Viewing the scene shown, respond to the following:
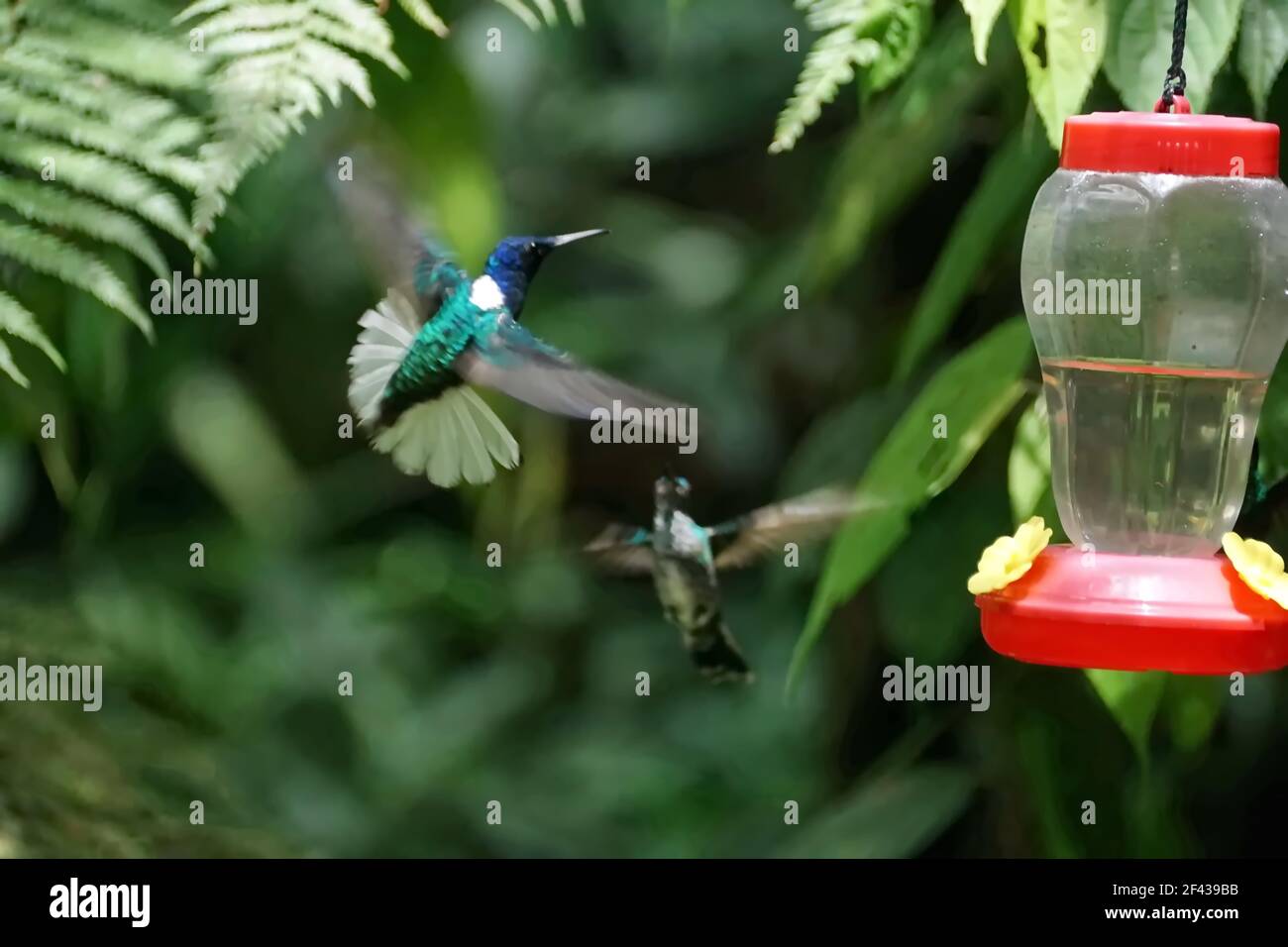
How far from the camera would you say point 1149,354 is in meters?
1.14

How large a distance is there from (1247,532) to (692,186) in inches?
33.5

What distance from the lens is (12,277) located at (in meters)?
1.53

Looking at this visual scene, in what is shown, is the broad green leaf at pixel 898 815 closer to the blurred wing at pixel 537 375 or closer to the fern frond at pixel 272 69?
the blurred wing at pixel 537 375

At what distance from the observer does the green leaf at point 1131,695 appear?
3.92ft

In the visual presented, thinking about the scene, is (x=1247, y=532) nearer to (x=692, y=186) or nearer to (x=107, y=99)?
(x=692, y=186)

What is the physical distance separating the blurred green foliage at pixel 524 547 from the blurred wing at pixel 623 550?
0.21 feet

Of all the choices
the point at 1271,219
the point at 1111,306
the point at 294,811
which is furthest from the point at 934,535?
the point at 294,811

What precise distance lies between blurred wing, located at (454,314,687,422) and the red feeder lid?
572 mm

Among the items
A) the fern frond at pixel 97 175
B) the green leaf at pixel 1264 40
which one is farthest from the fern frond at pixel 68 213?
the green leaf at pixel 1264 40

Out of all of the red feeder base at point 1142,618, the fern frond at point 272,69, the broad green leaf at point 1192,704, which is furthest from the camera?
the broad green leaf at point 1192,704

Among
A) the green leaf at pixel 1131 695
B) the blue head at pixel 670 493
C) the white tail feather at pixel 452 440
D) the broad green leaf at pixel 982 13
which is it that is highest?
the broad green leaf at pixel 982 13

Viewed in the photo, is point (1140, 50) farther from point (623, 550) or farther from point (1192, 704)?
point (623, 550)

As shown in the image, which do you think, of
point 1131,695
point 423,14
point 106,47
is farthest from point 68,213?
point 1131,695

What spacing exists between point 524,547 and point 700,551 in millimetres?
291
